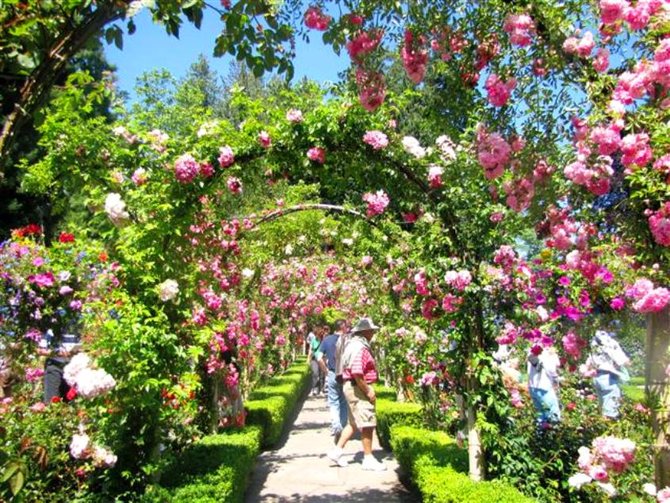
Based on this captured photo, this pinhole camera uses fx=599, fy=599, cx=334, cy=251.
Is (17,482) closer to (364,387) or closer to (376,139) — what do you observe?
(376,139)

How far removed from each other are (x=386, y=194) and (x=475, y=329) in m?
1.31

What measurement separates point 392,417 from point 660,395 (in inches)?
199

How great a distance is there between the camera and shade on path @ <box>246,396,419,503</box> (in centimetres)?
564

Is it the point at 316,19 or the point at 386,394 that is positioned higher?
the point at 316,19

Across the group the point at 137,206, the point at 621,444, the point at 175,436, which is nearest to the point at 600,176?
the point at 621,444

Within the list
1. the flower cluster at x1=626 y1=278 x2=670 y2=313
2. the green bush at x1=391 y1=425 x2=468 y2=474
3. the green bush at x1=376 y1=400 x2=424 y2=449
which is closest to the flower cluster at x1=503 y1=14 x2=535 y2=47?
the flower cluster at x1=626 y1=278 x2=670 y2=313

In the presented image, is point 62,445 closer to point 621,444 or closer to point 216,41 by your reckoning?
point 216,41

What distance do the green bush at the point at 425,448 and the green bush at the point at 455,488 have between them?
13cm

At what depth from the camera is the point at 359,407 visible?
6.48m

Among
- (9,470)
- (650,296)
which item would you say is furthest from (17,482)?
(650,296)

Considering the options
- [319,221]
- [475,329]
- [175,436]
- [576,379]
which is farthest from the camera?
[319,221]

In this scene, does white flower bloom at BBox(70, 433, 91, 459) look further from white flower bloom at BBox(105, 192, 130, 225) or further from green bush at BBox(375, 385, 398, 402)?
green bush at BBox(375, 385, 398, 402)

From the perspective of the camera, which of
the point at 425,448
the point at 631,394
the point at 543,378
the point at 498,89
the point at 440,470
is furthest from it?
the point at 631,394

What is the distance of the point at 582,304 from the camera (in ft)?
14.0
